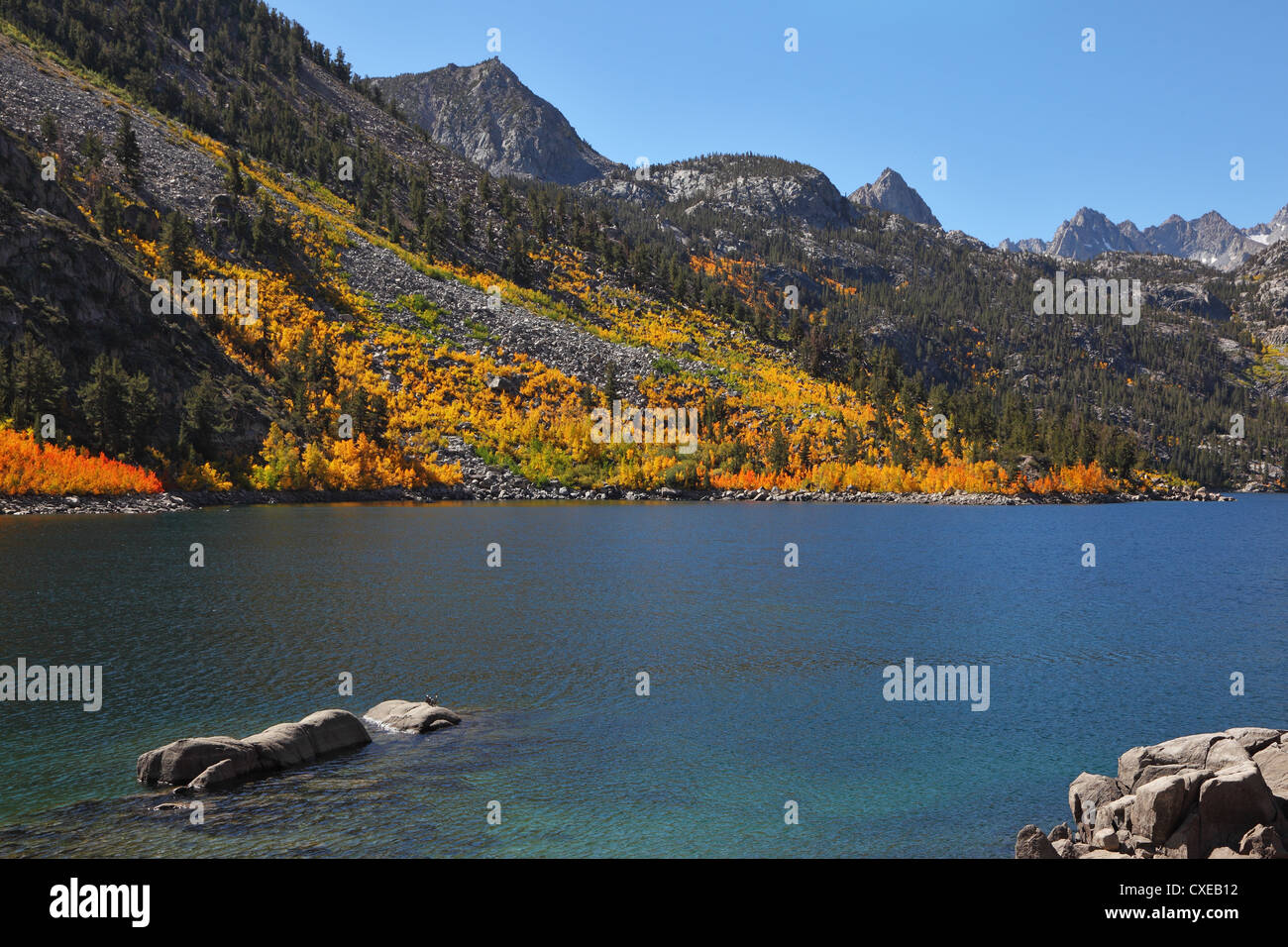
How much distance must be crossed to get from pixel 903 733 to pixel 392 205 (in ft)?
658

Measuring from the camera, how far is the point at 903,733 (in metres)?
25.2

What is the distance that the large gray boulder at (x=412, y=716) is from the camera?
24344 mm

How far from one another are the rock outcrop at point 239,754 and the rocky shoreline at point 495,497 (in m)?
76.3

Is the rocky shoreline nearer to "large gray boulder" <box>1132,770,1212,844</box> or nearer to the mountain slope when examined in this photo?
the mountain slope

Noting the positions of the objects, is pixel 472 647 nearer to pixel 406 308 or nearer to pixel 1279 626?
pixel 1279 626

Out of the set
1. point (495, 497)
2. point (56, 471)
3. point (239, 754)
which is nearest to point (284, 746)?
point (239, 754)

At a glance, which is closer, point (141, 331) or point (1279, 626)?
point (1279, 626)

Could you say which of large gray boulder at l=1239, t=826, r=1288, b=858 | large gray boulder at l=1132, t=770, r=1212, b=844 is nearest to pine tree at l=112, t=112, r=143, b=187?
large gray boulder at l=1132, t=770, r=1212, b=844

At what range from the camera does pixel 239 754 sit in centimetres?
2028

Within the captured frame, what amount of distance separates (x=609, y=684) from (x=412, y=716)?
7.82 m

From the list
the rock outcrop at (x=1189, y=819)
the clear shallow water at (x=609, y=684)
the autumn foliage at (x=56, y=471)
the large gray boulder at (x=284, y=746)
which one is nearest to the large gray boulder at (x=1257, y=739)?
the rock outcrop at (x=1189, y=819)
